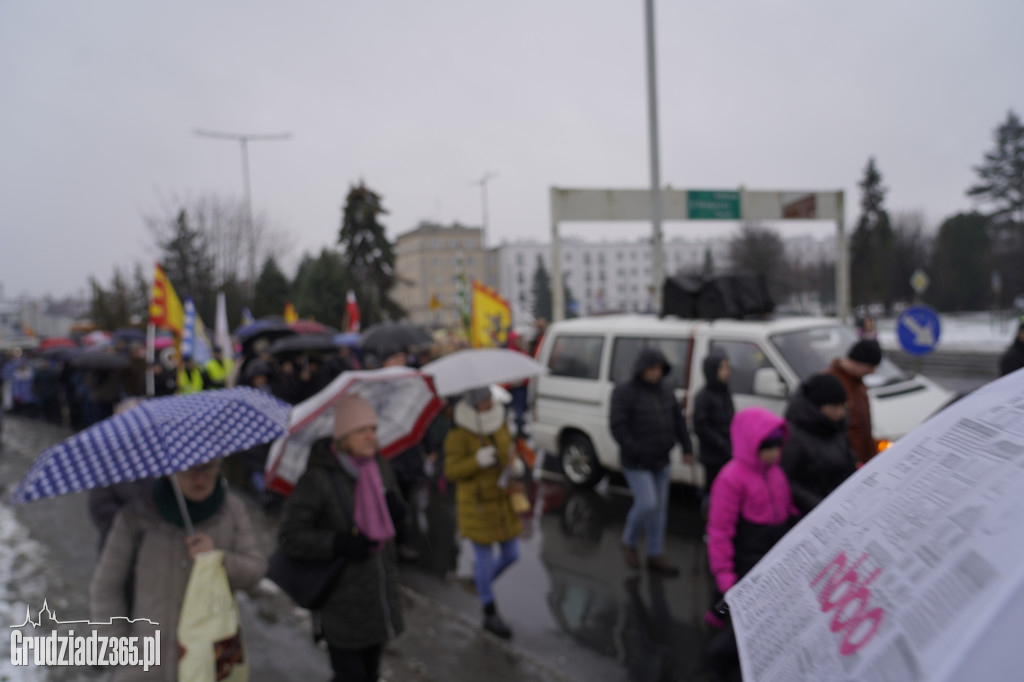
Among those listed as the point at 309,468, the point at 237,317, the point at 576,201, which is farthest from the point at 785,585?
the point at 237,317

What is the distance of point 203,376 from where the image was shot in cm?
1130

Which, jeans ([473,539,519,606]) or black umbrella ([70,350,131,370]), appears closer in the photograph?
jeans ([473,539,519,606])

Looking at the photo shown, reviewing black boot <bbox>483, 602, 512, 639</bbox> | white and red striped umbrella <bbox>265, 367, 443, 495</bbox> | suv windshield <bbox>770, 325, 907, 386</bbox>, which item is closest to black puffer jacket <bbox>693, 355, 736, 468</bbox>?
suv windshield <bbox>770, 325, 907, 386</bbox>

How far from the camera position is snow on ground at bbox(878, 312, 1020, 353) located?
25.6 m

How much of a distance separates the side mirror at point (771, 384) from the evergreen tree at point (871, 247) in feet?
165

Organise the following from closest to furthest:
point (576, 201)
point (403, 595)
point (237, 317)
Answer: point (403, 595) → point (576, 201) → point (237, 317)

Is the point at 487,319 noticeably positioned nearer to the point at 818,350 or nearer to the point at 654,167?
the point at 654,167

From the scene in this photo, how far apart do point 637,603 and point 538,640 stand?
880 millimetres

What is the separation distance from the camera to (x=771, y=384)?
577cm

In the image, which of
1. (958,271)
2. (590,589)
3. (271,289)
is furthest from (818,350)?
(958,271)

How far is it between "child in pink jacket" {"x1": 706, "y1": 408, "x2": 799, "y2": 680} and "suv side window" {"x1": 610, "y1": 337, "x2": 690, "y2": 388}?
295cm

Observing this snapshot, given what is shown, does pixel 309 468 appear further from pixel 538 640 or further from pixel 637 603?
pixel 637 603

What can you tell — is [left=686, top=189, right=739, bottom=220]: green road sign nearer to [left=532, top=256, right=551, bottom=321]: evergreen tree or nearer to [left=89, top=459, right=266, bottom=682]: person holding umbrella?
[left=89, top=459, right=266, bottom=682]: person holding umbrella

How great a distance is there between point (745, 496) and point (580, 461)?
427 cm
